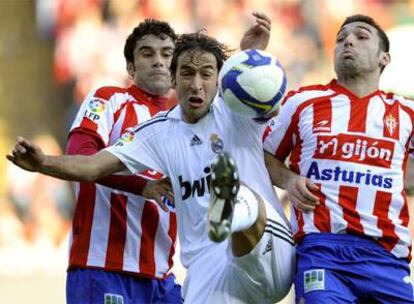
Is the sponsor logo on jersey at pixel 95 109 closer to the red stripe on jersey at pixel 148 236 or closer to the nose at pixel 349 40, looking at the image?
the red stripe on jersey at pixel 148 236

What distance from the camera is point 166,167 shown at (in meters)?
5.75

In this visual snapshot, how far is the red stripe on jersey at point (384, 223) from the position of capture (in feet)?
18.4

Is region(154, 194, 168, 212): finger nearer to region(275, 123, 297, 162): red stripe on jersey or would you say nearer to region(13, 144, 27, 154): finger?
region(275, 123, 297, 162): red stripe on jersey

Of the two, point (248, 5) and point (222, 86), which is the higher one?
point (248, 5)

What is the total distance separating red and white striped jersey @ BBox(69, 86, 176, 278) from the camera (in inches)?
251

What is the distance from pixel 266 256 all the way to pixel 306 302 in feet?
1.06

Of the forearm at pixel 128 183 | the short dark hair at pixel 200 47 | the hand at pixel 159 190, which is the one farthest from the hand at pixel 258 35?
the forearm at pixel 128 183

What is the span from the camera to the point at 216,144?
18.3ft

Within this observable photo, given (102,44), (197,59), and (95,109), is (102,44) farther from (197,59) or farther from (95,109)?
(197,59)

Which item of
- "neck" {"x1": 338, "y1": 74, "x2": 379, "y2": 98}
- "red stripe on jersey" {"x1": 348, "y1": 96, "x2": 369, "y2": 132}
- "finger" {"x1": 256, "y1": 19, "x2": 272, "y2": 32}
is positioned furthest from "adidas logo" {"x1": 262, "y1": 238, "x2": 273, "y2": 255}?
"finger" {"x1": 256, "y1": 19, "x2": 272, "y2": 32}

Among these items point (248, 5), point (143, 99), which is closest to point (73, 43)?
point (248, 5)

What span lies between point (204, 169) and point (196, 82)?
1.42 feet

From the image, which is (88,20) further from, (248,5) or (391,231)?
(391,231)

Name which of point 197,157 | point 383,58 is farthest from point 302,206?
point 383,58
